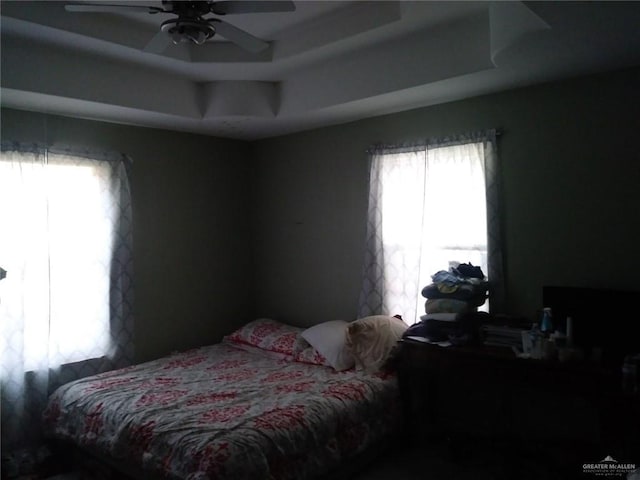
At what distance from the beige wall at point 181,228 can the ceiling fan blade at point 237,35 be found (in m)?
1.94

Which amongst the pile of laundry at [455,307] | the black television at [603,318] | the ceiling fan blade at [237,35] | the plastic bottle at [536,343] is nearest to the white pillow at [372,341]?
the pile of laundry at [455,307]

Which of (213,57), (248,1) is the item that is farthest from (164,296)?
(248,1)

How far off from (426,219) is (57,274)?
2677mm

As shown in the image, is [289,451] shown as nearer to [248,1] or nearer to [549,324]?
[549,324]

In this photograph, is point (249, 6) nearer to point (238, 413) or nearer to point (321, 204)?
point (238, 413)

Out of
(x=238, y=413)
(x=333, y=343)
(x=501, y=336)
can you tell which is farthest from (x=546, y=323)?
(x=238, y=413)

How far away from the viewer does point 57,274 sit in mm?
3451

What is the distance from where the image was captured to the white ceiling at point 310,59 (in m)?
2.36

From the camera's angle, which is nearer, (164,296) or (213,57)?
(213,57)

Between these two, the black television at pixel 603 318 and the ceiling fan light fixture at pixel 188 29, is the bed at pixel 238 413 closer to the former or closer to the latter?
the black television at pixel 603 318

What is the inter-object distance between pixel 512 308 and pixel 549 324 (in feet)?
1.53

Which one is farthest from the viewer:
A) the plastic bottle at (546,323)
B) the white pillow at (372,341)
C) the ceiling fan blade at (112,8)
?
the white pillow at (372,341)

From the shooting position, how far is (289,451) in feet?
8.01

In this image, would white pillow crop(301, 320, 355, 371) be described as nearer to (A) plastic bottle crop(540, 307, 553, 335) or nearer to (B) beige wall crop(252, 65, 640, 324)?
(B) beige wall crop(252, 65, 640, 324)
